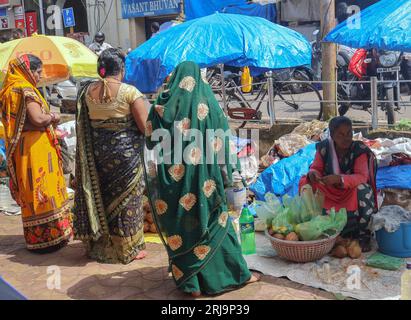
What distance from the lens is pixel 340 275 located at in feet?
12.2

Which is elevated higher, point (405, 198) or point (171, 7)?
point (171, 7)

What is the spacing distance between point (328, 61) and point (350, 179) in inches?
147

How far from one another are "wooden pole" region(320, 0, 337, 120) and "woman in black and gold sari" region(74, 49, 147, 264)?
3.93 meters

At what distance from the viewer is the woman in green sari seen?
10.8 ft

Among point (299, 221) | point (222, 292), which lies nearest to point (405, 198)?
point (299, 221)

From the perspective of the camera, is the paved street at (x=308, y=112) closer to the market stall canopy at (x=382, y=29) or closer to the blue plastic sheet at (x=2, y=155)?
the blue plastic sheet at (x=2, y=155)

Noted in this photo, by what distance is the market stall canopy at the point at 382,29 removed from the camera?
337 centimetres

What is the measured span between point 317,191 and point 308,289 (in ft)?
3.32

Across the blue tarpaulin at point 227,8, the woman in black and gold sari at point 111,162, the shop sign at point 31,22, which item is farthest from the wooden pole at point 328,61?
the shop sign at point 31,22

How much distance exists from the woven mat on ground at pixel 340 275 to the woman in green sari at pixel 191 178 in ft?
2.08

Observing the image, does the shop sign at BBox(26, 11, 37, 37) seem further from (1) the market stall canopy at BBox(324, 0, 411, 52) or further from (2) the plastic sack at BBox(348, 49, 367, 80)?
(1) the market stall canopy at BBox(324, 0, 411, 52)
